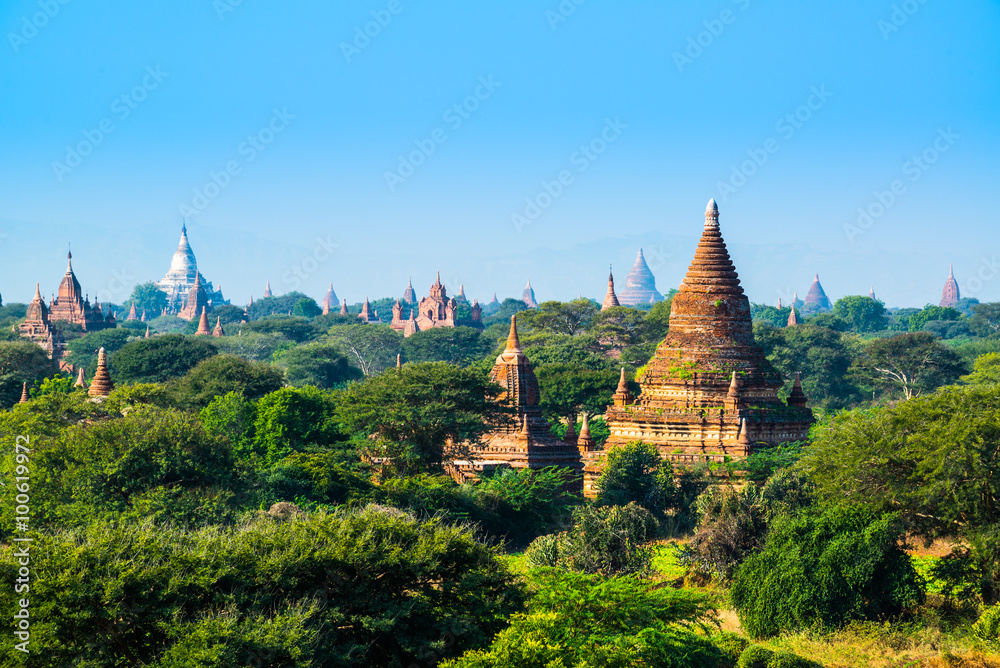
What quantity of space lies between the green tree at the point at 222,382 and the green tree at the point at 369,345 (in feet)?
225

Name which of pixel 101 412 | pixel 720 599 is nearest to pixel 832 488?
Result: pixel 720 599

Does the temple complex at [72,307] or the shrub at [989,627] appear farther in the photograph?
the temple complex at [72,307]

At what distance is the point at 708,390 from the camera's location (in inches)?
2077

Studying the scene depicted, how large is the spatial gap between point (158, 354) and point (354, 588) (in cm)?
6509

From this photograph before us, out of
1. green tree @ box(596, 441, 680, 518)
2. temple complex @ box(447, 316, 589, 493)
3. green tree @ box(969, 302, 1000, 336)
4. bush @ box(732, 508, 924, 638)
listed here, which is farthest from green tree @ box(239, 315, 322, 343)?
bush @ box(732, 508, 924, 638)

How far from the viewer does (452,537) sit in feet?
96.3

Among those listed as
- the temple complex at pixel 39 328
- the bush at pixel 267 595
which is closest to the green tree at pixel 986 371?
the bush at pixel 267 595

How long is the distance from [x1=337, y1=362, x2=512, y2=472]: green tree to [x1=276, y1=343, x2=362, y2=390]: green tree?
54026 mm

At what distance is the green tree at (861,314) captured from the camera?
184750mm

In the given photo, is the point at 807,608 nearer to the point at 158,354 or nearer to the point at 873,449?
the point at 873,449

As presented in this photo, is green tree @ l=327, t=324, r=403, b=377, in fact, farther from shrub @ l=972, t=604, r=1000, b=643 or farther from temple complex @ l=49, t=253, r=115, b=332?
shrub @ l=972, t=604, r=1000, b=643

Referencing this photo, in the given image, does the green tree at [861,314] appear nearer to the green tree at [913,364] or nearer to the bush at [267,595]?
the green tree at [913,364]

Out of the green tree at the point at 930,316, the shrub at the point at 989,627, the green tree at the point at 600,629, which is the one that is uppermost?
the green tree at the point at 930,316

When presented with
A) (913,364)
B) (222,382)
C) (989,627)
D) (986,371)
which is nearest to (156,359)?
(222,382)
